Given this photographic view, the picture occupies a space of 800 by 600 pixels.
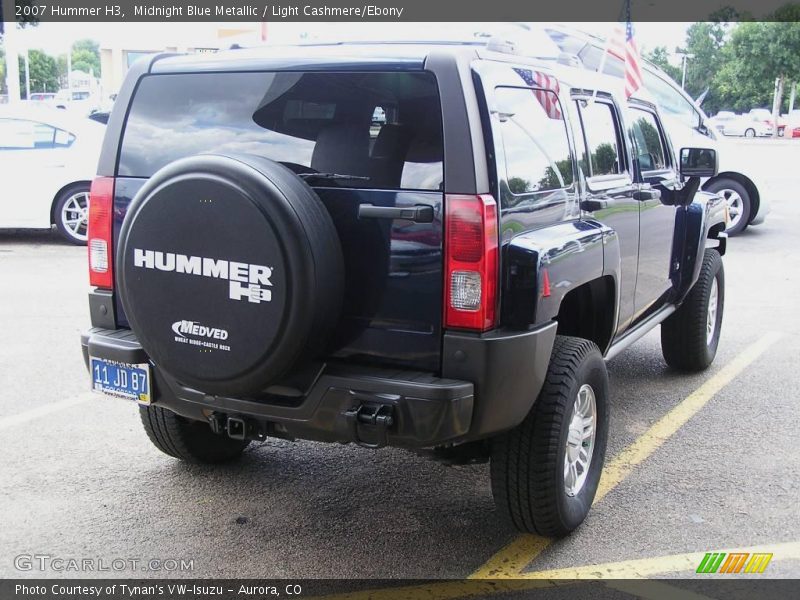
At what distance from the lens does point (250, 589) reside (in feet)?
10.6

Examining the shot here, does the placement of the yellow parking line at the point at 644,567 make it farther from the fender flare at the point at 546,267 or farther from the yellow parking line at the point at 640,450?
the fender flare at the point at 546,267

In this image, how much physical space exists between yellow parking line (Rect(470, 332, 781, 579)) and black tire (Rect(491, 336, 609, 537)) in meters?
0.11

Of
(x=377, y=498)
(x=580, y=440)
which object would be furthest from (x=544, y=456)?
(x=377, y=498)

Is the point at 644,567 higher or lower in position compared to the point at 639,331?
lower

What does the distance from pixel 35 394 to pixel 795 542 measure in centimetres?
433

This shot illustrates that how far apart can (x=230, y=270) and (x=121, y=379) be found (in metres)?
0.83

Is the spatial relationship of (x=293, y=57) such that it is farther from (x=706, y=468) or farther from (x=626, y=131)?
(x=706, y=468)

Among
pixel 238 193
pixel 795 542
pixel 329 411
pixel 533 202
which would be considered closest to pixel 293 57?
pixel 238 193

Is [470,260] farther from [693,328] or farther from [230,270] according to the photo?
[693,328]

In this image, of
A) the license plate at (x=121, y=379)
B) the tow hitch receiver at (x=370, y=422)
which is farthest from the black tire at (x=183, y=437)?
the tow hitch receiver at (x=370, y=422)

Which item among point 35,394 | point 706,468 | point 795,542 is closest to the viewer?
point 795,542

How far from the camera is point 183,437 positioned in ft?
13.4

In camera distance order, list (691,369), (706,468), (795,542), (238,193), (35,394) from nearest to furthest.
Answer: (238,193) < (795,542) < (706,468) < (35,394) < (691,369)

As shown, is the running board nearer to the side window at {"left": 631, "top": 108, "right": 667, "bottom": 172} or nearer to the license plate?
the side window at {"left": 631, "top": 108, "right": 667, "bottom": 172}
